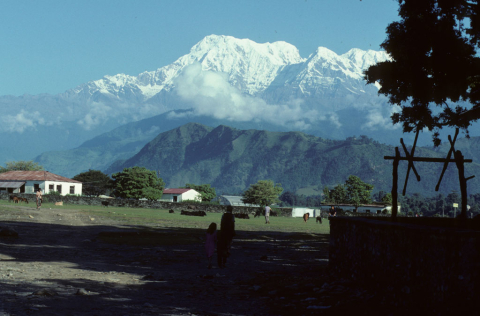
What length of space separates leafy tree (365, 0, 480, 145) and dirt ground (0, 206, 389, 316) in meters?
7.14

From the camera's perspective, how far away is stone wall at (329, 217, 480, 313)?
24.5ft

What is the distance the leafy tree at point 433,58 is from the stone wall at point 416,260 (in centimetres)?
882

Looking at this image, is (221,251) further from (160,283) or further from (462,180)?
(462,180)

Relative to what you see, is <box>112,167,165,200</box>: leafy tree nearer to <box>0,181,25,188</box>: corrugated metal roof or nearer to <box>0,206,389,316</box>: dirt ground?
<box>0,181,25,188</box>: corrugated metal roof

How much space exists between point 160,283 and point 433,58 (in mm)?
12342

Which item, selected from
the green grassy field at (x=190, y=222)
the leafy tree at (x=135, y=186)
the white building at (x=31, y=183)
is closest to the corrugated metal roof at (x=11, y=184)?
the white building at (x=31, y=183)

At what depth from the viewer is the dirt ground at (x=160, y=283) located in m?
10.1

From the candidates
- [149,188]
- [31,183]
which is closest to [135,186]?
[149,188]

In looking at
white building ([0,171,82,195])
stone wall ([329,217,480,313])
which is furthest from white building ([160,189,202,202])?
stone wall ([329,217,480,313])

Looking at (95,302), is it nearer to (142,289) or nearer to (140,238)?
(142,289)

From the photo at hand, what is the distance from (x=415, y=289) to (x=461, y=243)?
1555mm

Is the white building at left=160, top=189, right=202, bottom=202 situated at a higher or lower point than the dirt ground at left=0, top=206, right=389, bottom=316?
higher

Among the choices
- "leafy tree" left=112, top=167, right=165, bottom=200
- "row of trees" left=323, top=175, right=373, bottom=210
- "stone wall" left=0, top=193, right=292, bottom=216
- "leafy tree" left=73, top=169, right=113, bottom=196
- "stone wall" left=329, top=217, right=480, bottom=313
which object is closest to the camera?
"stone wall" left=329, top=217, right=480, bottom=313

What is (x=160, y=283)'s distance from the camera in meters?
13.4
